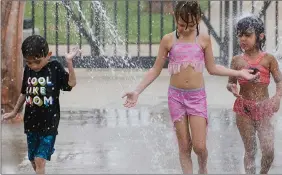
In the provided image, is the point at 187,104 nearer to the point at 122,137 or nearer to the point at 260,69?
the point at 260,69

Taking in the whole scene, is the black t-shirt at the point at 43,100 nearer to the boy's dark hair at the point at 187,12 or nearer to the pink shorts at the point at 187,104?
the pink shorts at the point at 187,104

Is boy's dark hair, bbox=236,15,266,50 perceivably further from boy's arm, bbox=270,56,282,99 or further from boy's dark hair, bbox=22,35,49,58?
boy's dark hair, bbox=22,35,49,58

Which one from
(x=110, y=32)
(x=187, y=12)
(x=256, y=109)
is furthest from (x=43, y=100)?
(x=110, y=32)

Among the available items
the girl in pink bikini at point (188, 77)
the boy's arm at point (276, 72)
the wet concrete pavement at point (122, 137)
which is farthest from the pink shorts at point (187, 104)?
the wet concrete pavement at point (122, 137)

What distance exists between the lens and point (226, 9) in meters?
14.7

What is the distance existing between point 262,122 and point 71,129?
9.54 feet

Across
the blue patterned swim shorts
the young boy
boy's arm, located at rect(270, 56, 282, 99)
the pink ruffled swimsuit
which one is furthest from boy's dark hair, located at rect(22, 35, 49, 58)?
boy's arm, located at rect(270, 56, 282, 99)

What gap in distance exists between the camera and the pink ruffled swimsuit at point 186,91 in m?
6.70

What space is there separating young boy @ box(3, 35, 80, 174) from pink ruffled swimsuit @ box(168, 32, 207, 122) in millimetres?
699

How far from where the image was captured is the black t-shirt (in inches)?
268

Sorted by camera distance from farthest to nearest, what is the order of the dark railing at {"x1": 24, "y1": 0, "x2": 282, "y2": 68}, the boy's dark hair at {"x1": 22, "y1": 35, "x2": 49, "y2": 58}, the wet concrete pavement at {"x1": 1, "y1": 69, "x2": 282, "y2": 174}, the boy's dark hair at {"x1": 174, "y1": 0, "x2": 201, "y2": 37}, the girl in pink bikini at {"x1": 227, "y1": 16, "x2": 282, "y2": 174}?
→ the dark railing at {"x1": 24, "y1": 0, "x2": 282, "y2": 68} → the wet concrete pavement at {"x1": 1, "y1": 69, "x2": 282, "y2": 174} → the girl in pink bikini at {"x1": 227, "y1": 16, "x2": 282, "y2": 174} → the boy's dark hair at {"x1": 22, "y1": 35, "x2": 49, "y2": 58} → the boy's dark hair at {"x1": 174, "y1": 0, "x2": 201, "y2": 37}

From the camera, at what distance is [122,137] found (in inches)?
355

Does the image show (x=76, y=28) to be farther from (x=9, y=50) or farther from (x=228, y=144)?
(x=228, y=144)

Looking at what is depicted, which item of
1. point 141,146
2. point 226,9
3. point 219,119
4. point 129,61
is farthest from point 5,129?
point 226,9
